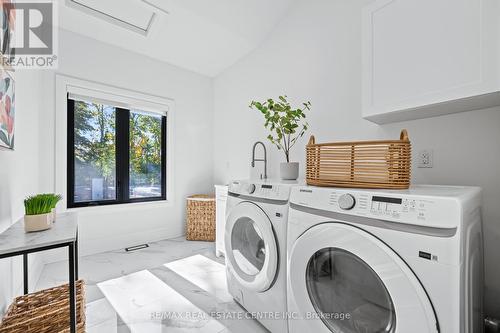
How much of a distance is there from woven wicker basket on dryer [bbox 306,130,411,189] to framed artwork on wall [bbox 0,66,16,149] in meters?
1.69

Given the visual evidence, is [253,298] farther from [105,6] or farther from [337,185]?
[105,6]

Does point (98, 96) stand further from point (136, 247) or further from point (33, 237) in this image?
point (33, 237)

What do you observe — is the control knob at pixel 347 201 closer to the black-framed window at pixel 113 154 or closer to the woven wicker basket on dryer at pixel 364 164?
the woven wicker basket on dryer at pixel 364 164

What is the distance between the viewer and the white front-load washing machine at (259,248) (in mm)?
1299

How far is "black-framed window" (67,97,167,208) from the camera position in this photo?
2623mm

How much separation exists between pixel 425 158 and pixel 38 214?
88.9 inches

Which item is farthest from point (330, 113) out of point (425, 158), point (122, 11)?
point (122, 11)

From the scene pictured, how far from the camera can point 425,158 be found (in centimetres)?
145

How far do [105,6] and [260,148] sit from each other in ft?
7.02

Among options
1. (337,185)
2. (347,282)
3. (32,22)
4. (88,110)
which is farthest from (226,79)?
(347,282)

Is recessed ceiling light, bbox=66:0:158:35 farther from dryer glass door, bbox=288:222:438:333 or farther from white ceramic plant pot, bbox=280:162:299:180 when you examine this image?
dryer glass door, bbox=288:222:438:333

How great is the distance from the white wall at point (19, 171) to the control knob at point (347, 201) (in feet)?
5.86

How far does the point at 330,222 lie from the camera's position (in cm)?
100

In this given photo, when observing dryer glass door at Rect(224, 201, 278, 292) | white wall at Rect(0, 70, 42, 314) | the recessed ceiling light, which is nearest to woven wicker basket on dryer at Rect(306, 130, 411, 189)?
dryer glass door at Rect(224, 201, 278, 292)
